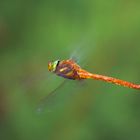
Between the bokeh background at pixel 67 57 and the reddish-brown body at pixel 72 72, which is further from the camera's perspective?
the bokeh background at pixel 67 57

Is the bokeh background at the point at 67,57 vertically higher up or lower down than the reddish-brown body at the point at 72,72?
lower down

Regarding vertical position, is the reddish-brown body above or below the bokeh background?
above

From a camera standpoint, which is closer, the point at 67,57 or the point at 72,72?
the point at 72,72

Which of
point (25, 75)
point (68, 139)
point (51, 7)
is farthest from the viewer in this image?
point (51, 7)

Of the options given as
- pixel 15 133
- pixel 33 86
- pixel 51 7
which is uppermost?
pixel 51 7

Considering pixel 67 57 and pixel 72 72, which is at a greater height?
pixel 72 72

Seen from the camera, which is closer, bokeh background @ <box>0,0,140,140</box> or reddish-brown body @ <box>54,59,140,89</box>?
reddish-brown body @ <box>54,59,140,89</box>

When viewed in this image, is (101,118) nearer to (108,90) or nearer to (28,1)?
(108,90)

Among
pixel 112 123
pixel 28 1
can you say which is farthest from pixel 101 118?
pixel 28 1
